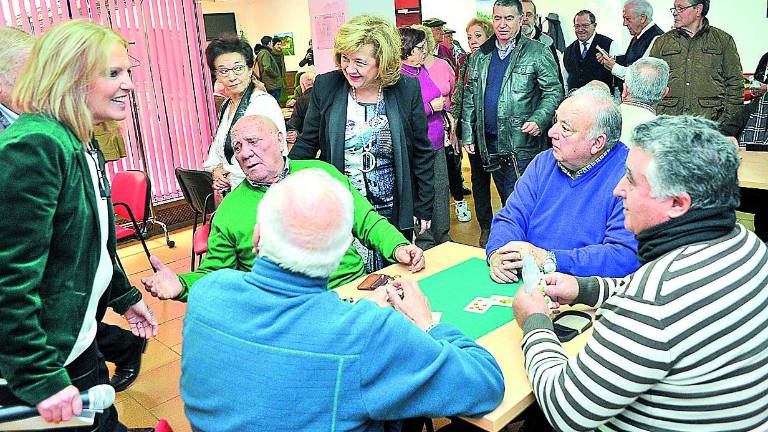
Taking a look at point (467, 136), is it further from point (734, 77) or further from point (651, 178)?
point (651, 178)

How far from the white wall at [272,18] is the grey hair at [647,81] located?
392 inches

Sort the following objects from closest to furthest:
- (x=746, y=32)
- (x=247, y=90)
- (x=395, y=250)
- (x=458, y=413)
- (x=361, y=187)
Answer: (x=458, y=413) < (x=395, y=250) < (x=361, y=187) < (x=247, y=90) < (x=746, y=32)

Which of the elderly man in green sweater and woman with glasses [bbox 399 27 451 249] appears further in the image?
woman with glasses [bbox 399 27 451 249]

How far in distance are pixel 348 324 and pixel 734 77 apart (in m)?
4.76

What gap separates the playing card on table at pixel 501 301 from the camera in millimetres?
2018

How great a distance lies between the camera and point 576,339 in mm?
1778

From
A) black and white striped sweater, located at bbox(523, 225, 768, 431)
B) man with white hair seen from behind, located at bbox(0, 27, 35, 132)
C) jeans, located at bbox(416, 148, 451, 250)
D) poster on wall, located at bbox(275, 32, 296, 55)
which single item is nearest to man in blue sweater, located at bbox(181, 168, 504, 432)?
black and white striped sweater, located at bbox(523, 225, 768, 431)

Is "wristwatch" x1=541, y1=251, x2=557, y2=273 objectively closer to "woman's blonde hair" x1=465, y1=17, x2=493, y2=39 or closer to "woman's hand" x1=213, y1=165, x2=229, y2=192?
"woman's hand" x1=213, y1=165, x2=229, y2=192

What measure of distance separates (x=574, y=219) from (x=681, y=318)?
1180mm

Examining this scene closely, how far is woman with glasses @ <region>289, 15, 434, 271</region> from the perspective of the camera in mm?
3008

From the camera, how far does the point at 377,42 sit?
299 centimetres

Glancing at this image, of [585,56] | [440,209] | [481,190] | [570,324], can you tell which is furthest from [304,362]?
[585,56]

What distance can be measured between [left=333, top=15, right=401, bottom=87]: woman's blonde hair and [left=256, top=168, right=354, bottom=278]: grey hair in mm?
1805

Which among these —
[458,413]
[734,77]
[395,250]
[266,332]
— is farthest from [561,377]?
[734,77]
